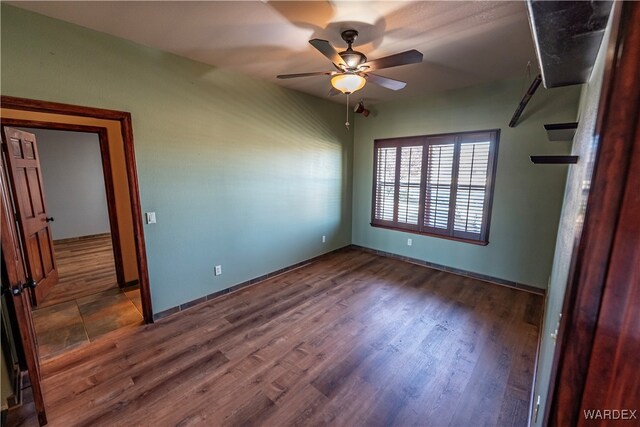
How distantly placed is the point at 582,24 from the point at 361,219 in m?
4.34

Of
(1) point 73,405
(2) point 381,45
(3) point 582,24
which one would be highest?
(2) point 381,45

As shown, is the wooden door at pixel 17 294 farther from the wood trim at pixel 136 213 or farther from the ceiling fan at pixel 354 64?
the ceiling fan at pixel 354 64

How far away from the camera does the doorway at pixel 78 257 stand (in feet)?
8.79

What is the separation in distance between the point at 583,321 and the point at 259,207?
334cm

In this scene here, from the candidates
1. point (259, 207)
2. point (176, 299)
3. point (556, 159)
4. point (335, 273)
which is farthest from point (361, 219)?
point (556, 159)

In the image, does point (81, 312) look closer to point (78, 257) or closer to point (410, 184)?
point (78, 257)

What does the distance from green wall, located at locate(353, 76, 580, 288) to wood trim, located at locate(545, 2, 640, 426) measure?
11.0 ft

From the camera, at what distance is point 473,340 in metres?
2.45

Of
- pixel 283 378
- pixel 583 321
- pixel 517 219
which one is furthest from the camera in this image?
pixel 517 219

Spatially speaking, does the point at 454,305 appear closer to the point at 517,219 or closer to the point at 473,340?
the point at 473,340

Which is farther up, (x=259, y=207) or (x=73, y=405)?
(x=259, y=207)

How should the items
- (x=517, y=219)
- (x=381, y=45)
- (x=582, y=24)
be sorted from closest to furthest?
1. (x=582, y=24)
2. (x=381, y=45)
3. (x=517, y=219)

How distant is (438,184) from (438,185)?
0.05 ft

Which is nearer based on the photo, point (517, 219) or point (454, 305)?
point (454, 305)
